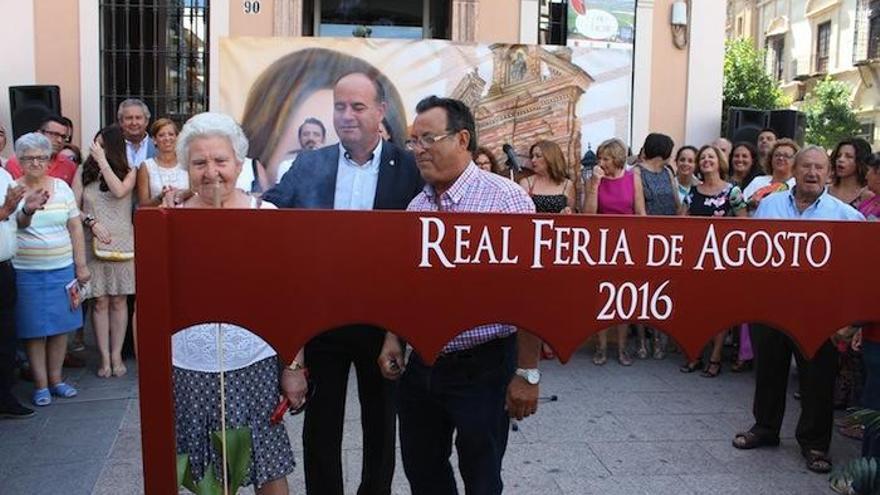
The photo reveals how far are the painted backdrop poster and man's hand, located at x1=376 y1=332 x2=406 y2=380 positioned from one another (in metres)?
4.13

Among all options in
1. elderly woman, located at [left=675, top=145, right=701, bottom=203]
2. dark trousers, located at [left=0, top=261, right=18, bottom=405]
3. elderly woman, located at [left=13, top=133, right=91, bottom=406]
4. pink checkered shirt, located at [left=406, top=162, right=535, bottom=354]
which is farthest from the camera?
elderly woman, located at [left=675, top=145, right=701, bottom=203]

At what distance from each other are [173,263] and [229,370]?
106 centimetres

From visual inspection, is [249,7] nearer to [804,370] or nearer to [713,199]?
[713,199]

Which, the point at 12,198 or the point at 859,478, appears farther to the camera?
the point at 12,198

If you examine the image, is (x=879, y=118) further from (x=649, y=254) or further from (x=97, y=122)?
(x=649, y=254)

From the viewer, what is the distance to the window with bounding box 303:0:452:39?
36.0 feet

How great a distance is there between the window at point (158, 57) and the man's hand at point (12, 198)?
5.68 metres

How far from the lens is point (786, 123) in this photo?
415 inches

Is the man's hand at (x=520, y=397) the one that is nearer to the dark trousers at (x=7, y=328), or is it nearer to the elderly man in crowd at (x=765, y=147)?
the dark trousers at (x=7, y=328)

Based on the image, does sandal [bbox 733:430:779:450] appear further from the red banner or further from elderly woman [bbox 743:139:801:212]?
the red banner

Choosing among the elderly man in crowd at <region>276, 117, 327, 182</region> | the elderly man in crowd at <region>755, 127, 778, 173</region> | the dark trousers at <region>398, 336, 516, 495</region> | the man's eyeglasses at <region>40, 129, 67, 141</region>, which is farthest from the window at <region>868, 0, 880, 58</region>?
the dark trousers at <region>398, 336, 516, 495</region>

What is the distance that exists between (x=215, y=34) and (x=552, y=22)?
14.1ft

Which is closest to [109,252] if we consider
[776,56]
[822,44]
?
[822,44]

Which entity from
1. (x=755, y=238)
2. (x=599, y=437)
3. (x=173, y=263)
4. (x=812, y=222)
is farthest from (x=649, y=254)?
(x=599, y=437)
